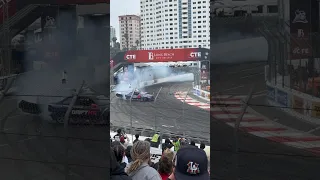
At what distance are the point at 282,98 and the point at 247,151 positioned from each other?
0.81 ft

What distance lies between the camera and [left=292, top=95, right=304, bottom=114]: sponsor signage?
1.37 m

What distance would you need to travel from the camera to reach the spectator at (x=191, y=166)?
58.5 inches

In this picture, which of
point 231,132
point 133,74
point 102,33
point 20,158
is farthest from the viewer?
point 133,74

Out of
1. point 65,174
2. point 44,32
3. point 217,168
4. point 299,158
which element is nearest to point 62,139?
point 65,174

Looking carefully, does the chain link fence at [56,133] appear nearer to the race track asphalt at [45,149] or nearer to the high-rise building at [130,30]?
the race track asphalt at [45,149]

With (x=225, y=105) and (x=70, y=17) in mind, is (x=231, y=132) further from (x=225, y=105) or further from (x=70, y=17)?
(x=70, y=17)

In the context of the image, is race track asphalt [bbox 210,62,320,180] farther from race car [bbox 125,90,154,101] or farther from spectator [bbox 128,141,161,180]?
race car [bbox 125,90,154,101]

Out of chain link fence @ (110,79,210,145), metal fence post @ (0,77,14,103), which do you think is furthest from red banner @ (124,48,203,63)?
metal fence post @ (0,77,14,103)

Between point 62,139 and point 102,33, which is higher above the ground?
point 102,33

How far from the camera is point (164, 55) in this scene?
21500 millimetres

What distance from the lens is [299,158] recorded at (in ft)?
4.56

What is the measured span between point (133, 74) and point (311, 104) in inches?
773

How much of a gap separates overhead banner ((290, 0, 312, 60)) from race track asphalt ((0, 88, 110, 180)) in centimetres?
87

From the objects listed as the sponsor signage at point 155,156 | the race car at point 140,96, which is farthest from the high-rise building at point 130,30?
the sponsor signage at point 155,156
